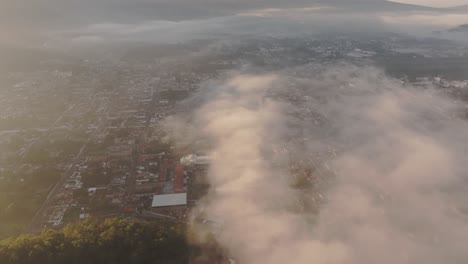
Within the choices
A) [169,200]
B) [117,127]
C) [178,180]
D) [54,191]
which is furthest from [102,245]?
[117,127]

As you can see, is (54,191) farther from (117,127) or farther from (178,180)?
(117,127)

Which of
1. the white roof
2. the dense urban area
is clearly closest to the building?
the dense urban area

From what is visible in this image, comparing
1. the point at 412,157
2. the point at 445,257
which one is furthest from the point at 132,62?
the point at 445,257

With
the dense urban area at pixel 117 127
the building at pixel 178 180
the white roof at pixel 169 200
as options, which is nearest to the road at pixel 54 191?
the dense urban area at pixel 117 127

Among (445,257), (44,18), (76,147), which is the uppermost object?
(44,18)

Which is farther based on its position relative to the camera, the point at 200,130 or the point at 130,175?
the point at 200,130

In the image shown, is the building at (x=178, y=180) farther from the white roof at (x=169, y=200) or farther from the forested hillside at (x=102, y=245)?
the forested hillside at (x=102, y=245)

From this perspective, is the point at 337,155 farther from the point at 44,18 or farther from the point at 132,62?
the point at 44,18

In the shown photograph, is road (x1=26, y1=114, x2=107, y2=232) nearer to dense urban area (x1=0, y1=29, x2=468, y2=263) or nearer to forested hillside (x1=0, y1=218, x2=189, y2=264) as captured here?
dense urban area (x1=0, y1=29, x2=468, y2=263)
